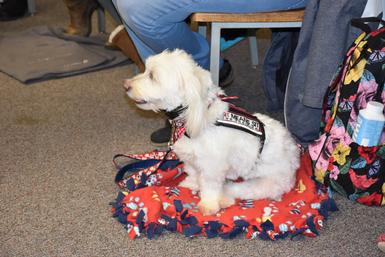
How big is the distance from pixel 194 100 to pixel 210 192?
0.32 meters

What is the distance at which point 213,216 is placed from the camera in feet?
4.82

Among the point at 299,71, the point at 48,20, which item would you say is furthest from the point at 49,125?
the point at 48,20

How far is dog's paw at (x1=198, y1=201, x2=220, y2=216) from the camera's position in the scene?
1476mm

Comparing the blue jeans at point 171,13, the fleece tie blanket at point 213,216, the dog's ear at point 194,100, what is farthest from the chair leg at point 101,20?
the dog's ear at point 194,100

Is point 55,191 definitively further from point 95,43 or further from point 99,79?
point 95,43

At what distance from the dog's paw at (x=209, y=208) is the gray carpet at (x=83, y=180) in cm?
9

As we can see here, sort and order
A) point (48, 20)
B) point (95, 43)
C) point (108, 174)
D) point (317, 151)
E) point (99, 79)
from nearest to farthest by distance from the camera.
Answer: point (317, 151) < point (108, 174) < point (99, 79) < point (95, 43) < point (48, 20)

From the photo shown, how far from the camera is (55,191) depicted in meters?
1.64

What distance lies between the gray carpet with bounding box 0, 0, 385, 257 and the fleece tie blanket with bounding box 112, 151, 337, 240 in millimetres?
29

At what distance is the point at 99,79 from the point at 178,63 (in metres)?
1.24

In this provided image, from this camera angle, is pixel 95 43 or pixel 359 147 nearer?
pixel 359 147

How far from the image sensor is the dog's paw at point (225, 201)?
151 cm

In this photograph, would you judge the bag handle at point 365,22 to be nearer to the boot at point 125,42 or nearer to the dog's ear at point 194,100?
the dog's ear at point 194,100

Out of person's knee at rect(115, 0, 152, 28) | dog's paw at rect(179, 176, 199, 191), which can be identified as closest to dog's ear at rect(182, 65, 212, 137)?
dog's paw at rect(179, 176, 199, 191)
